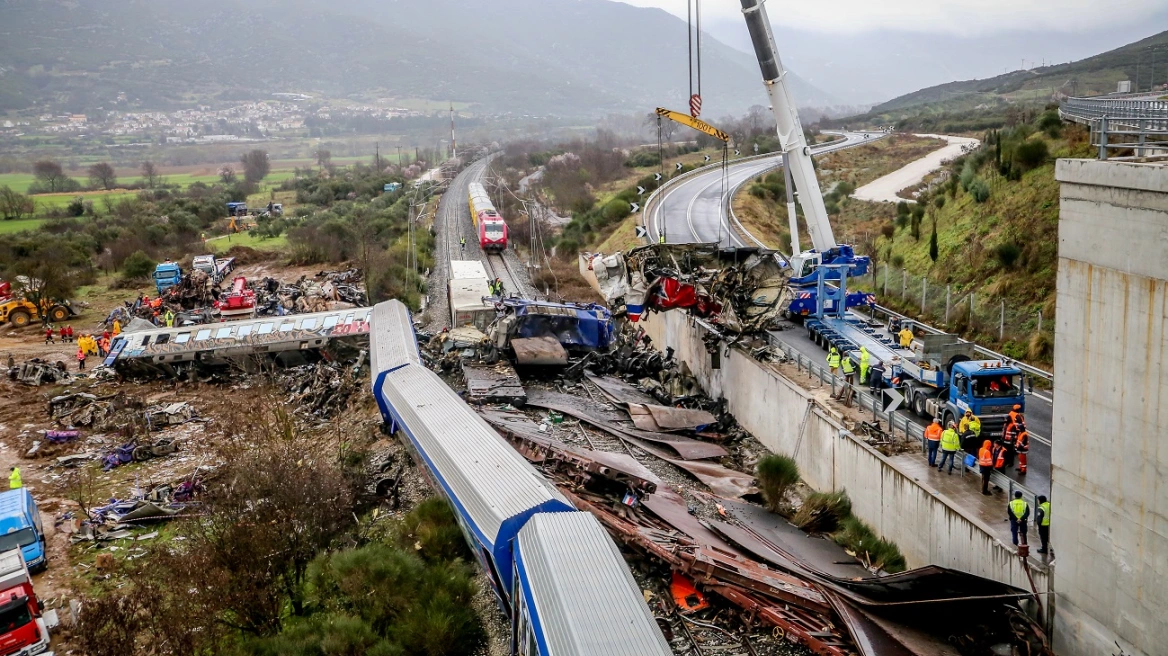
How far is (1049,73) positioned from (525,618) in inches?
4133

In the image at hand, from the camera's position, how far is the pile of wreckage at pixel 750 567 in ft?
41.2

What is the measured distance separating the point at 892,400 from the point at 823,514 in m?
2.79

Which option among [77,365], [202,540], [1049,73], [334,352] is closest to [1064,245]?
[202,540]

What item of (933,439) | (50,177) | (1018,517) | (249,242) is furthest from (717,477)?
(50,177)

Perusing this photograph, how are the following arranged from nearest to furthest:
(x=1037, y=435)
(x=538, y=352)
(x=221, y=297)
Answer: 1. (x=1037, y=435)
2. (x=538, y=352)
3. (x=221, y=297)

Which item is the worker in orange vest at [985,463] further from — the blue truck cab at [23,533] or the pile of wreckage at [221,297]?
the pile of wreckage at [221,297]

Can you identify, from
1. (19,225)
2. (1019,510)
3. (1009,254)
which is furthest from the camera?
(19,225)

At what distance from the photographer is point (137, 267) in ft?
175

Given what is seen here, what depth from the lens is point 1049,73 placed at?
318ft

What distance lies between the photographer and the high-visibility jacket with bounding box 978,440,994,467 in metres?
14.5

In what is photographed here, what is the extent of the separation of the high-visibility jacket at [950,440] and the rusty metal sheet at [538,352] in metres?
13.9

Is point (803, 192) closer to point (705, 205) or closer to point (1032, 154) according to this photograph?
point (1032, 154)

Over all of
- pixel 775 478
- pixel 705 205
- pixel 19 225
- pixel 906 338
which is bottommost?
pixel 775 478

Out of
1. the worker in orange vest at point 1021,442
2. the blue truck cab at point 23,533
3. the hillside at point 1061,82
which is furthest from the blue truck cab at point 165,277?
the hillside at point 1061,82
